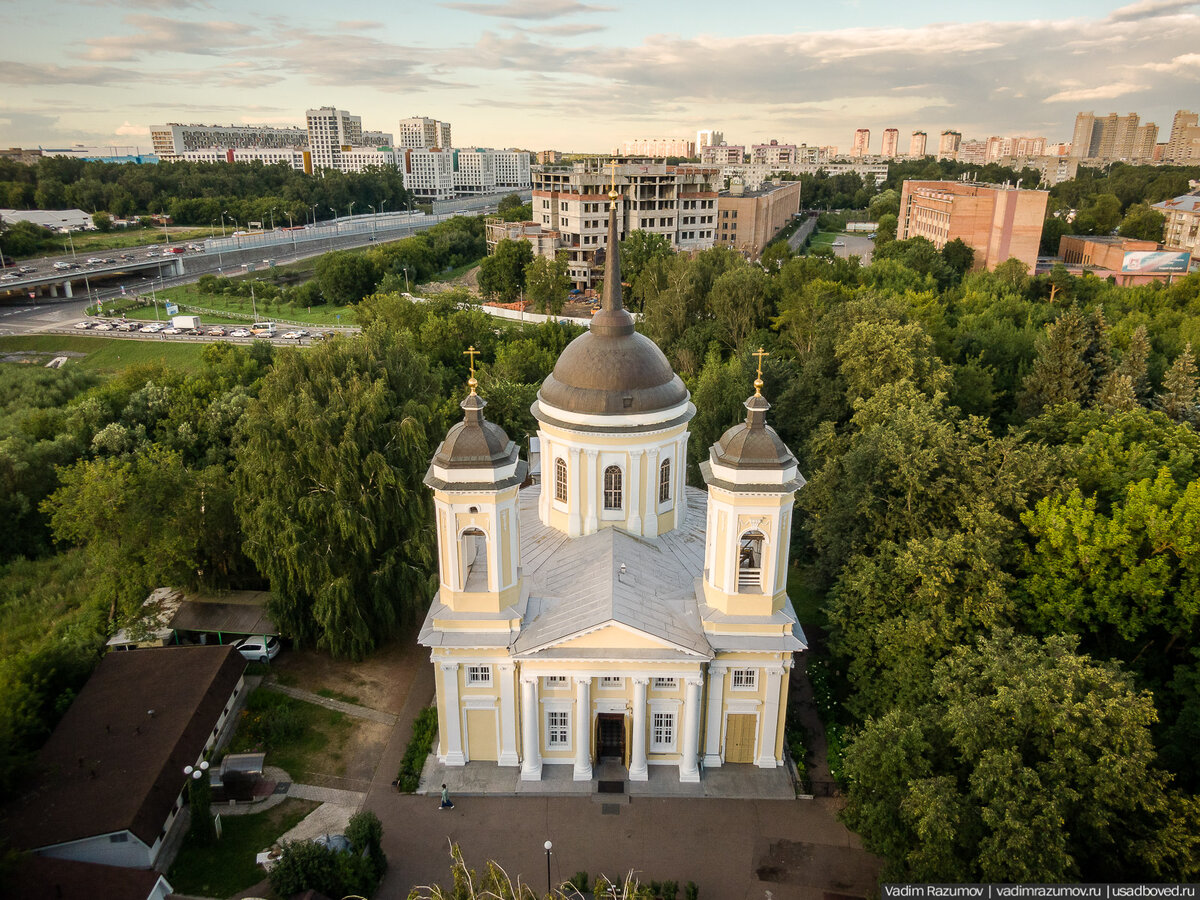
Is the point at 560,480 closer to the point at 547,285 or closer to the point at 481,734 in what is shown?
the point at 481,734

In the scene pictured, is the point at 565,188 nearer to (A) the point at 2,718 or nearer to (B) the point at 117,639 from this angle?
(B) the point at 117,639

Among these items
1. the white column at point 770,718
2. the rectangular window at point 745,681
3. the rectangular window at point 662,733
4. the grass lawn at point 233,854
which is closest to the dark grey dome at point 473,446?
the rectangular window at point 662,733

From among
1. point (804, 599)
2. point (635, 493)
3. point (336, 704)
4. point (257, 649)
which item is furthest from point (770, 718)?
point (257, 649)

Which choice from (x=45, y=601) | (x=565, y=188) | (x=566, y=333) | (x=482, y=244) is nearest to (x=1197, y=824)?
(x=45, y=601)

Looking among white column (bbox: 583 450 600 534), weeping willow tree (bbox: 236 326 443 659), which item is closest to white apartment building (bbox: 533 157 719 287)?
weeping willow tree (bbox: 236 326 443 659)

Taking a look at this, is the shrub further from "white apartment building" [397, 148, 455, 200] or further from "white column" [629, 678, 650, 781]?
"white apartment building" [397, 148, 455, 200]

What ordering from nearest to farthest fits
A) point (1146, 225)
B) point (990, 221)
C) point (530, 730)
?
point (530, 730) < point (990, 221) < point (1146, 225)

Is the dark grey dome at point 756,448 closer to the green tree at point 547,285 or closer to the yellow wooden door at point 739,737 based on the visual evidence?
the yellow wooden door at point 739,737
